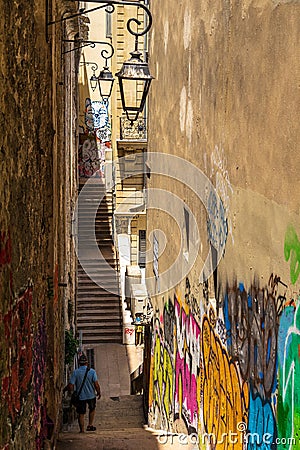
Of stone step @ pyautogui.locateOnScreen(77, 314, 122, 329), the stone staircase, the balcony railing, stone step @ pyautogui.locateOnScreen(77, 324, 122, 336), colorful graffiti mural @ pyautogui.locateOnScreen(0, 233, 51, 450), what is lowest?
stone step @ pyautogui.locateOnScreen(77, 324, 122, 336)

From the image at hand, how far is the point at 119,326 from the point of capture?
60.6 feet

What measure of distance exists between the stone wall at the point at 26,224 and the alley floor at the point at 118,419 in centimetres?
102

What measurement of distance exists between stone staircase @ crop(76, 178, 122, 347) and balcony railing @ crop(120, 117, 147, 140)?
4382mm

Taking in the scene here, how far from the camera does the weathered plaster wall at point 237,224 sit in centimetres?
394

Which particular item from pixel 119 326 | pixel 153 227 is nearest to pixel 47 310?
pixel 153 227

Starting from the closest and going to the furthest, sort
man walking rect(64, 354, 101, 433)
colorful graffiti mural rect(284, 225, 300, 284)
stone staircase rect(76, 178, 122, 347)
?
1. colorful graffiti mural rect(284, 225, 300, 284)
2. man walking rect(64, 354, 101, 433)
3. stone staircase rect(76, 178, 122, 347)

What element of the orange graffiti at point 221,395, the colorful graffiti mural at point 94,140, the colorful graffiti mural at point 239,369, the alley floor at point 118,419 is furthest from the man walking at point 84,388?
the colorful graffiti mural at point 94,140

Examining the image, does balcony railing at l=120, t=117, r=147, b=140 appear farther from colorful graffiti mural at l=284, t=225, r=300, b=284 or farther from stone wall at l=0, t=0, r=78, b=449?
colorful graffiti mural at l=284, t=225, r=300, b=284

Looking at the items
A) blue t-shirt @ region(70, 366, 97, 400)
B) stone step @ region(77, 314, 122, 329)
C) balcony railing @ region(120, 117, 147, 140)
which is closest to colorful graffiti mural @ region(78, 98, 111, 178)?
balcony railing @ region(120, 117, 147, 140)

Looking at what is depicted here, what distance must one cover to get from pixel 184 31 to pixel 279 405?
591 centimetres

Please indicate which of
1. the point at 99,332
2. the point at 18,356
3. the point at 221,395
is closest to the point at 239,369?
the point at 221,395

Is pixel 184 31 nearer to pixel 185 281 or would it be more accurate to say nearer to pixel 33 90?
pixel 185 281

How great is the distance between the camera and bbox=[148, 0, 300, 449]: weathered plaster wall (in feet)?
12.9

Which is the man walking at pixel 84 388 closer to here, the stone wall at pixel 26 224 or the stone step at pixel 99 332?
the stone wall at pixel 26 224
